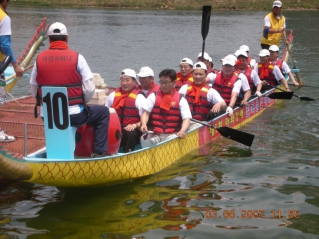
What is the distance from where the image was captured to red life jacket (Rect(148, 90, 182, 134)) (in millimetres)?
7199

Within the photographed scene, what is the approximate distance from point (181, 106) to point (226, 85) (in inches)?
90.0

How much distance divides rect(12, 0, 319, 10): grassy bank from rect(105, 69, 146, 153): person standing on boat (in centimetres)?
3500

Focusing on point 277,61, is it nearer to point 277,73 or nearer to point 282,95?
point 277,73

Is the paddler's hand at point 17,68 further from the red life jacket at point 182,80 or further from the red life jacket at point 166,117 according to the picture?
the red life jacket at point 182,80

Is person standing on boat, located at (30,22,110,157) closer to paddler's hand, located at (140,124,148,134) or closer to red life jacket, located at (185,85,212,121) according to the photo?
paddler's hand, located at (140,124,148,134)

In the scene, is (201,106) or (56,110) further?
(201,106)

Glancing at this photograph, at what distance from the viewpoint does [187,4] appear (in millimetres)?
42906

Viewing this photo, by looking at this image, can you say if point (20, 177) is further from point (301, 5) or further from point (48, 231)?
point (301, 5)

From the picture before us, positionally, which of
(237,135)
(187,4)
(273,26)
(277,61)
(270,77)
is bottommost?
(237,135)

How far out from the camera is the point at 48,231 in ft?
17.3

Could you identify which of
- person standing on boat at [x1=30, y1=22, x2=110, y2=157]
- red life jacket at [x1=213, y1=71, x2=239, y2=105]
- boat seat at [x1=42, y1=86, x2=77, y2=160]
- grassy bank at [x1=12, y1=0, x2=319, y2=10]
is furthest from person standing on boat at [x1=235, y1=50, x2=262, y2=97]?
grassy bank at [x1=12, y1=0, x2=319, y2=10]

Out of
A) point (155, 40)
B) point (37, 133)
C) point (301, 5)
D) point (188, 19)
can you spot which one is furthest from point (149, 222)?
point (301, 5)
